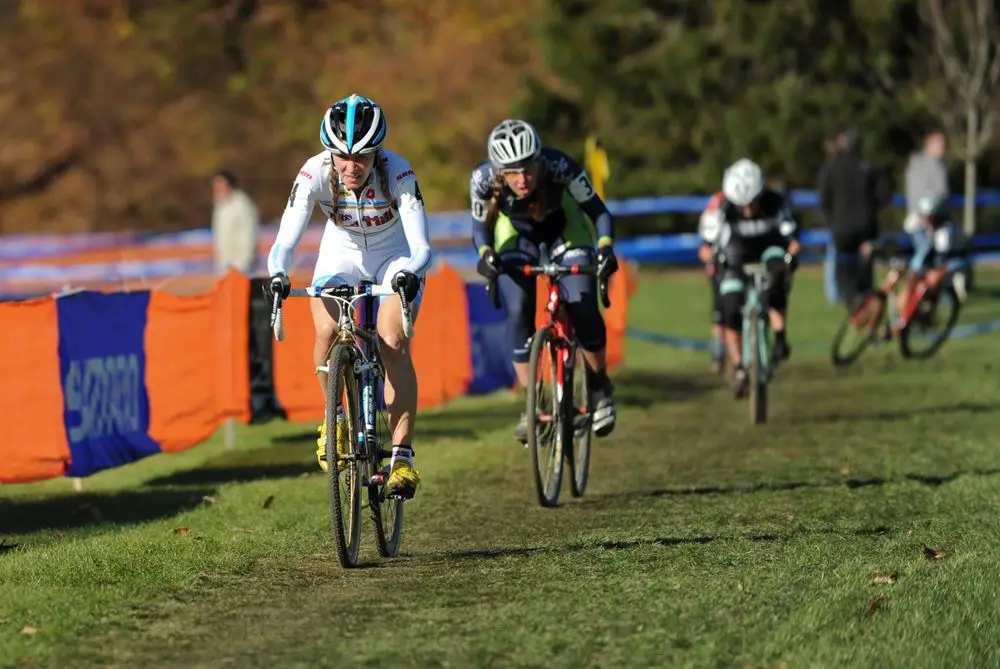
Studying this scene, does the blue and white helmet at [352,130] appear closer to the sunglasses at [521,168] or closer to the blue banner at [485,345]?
the sunglasses at [521,168]

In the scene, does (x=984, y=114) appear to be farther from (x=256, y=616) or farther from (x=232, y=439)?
(x=256, y=616)

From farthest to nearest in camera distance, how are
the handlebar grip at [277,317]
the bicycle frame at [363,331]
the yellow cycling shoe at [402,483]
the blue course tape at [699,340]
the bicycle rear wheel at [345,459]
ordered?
the blue course tape at [699,340]
the yellow cycling shoe at [402,483]
the bicycle frame at [363,331]
the handlebar grip at [277,317]
the bicycle rear wheel at [345,459]

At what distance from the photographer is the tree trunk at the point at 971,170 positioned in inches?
1212

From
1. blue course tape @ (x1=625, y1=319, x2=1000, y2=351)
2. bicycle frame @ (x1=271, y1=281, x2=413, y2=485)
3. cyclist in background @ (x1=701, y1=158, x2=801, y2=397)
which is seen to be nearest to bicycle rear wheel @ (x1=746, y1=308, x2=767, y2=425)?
cyclist in background @ (x1=701, y1=158, x2=801, y2=397)

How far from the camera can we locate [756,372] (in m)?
13.8

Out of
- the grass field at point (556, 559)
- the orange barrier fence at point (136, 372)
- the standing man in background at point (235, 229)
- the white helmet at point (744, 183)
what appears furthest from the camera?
the standing man in background at point (235, 229)

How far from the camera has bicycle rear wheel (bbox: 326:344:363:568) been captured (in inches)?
305

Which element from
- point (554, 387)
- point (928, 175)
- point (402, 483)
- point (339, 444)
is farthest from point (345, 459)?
point (928, 175)

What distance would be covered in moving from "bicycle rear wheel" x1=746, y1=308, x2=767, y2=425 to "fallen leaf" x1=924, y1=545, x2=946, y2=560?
5.45 m

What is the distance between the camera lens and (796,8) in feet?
134

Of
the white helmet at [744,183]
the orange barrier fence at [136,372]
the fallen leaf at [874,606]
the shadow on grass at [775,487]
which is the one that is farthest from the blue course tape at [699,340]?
the fallen leaf at [874,606]

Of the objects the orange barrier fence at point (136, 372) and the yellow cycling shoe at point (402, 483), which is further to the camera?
the orange barrier fence at point (136, 372)

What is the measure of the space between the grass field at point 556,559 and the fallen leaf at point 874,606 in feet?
0.04

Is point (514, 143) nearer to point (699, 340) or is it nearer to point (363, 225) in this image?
point (363, 225)
